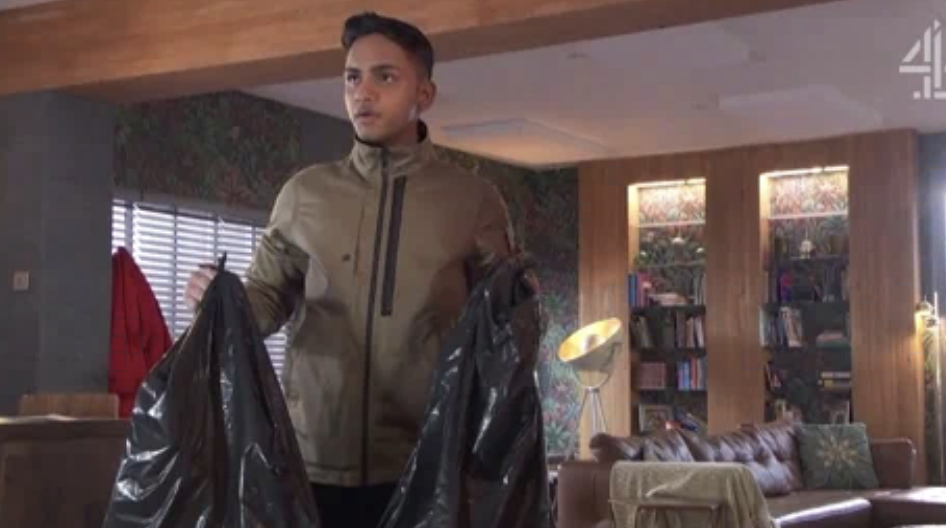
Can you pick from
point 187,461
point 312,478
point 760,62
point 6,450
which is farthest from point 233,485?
point 760,62

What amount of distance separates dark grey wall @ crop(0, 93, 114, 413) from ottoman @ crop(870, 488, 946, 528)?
16.9 ft

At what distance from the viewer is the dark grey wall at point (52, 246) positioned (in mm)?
6352

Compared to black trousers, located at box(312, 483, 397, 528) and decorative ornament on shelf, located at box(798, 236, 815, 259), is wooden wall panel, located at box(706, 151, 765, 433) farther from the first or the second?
black trousers, located at box(312, 483, 397, 528)

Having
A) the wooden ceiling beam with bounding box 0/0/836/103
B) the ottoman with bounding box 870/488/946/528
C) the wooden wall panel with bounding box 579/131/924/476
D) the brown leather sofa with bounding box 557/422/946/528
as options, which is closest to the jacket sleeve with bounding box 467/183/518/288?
the wooden ceiling beam with bounding box 0/0/836/103

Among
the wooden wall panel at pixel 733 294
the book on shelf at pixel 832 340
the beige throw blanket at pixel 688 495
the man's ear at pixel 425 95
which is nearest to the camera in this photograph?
the man's ear at pixel 425 95


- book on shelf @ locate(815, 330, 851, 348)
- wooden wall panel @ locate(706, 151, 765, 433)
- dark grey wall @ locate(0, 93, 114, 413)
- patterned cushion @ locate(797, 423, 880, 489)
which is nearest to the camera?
dark grey wall @ locate(0, 93, 114, 413)

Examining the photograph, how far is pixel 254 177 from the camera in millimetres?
8305

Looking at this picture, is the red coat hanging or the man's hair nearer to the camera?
the man's hair

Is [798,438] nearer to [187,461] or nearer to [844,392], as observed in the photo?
[844,392]

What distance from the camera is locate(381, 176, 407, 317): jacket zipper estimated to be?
60.2 inches

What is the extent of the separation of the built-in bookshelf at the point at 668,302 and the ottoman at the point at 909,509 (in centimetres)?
218

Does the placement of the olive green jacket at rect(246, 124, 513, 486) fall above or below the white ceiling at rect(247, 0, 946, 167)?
below

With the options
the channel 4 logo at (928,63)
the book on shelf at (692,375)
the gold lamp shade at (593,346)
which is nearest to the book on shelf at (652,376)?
the book on shelf at (692,375)

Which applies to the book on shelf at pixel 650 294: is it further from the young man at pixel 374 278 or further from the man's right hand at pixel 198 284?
the man's right hand at pixel 198 284
